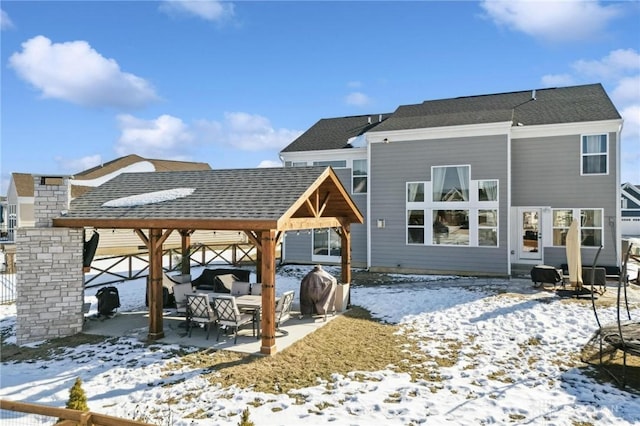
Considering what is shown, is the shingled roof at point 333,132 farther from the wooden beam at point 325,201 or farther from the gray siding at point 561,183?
the wooden beam at point 325,201

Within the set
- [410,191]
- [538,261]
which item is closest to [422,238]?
[410,191]

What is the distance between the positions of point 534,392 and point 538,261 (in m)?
11.3

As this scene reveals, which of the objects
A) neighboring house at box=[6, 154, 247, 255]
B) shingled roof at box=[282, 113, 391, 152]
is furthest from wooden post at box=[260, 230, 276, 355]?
neighboring house at box=[6, 154, 247, 255]

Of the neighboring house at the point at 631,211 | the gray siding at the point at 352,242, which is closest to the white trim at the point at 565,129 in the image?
the gray siding at the point at 352,242

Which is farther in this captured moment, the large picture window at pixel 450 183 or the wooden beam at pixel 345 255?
the large picture window at pixel 450 183

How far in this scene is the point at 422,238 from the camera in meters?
16.7

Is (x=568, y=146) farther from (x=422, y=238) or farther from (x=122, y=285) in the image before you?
(x=122, y=285)

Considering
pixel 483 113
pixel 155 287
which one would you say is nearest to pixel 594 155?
pixel 483 113

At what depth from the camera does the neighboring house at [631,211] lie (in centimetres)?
3875

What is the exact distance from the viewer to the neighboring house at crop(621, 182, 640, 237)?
38750 mm

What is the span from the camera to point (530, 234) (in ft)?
52.6

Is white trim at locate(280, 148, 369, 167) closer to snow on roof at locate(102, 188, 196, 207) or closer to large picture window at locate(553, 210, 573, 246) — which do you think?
large picture window at locate(553, 210, 573, 246)

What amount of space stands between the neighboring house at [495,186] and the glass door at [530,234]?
0.04 m

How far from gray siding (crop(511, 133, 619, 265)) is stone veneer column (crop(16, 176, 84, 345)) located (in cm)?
1523
